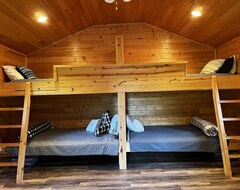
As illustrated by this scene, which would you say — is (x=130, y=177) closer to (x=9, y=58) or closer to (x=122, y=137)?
(x=122, y=137)

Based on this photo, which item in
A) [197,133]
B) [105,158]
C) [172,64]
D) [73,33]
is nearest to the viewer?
[172,64]

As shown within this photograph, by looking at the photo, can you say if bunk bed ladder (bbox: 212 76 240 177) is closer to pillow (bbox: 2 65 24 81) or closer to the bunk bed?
the bunk bed

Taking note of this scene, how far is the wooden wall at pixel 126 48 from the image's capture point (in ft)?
14.6

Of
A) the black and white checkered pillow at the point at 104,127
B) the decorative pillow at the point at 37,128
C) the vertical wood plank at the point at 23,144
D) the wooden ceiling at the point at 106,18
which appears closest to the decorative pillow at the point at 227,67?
the wooden ceiling at the point at 106,18

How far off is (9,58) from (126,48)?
2.15 metres

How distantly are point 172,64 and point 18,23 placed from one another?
221 cm

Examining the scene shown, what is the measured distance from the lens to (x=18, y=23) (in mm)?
3096

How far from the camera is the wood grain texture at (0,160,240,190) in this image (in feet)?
8.14

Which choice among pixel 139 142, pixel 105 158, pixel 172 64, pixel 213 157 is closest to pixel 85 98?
pixel 105 158

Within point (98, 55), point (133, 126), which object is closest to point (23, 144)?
point (133, 126)

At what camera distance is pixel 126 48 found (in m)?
4.47

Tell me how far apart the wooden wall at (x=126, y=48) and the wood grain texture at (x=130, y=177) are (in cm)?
206

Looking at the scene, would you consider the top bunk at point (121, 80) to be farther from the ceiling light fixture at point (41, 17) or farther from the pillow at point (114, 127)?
the ceiling light fixture at point (41, 17)

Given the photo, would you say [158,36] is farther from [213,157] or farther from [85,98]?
[213,157]
